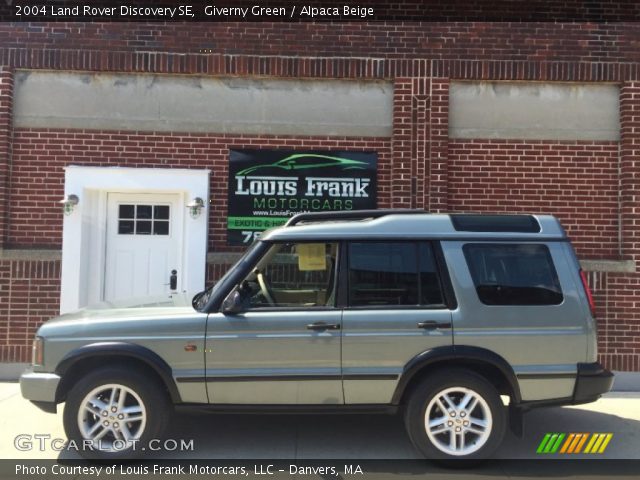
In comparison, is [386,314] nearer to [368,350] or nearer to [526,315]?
[368,350]

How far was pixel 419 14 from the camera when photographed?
759cm

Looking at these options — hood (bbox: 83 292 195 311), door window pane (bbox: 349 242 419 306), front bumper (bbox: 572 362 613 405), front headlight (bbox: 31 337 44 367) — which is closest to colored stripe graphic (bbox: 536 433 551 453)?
front bumper (bbox: 572 362 613 405)

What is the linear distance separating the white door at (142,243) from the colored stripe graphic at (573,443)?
464cm

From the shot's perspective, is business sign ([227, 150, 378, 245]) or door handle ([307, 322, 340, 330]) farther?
business sign ([227, 150, 378, 245])

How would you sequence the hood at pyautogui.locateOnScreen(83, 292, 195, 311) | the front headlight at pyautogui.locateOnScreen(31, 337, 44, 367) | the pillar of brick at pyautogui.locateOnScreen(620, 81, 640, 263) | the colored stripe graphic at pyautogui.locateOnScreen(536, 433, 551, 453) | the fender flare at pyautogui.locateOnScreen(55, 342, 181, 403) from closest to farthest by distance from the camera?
the fender flare at pyautogui.locateOnScreen(55, 342, 181, 403) < the front headlight at pyautogui.locateOnScreen(31, 337, 44, 367) < the hood at pyautogui.locateOnScreen(83, 292, 195, 311) < the colored stripe graphic at pyautogui.locateOnScreen(536, 433, 551, 453) < the pillar of brick at pyautogui.locateOnScreen(620, 81, 640, 263)

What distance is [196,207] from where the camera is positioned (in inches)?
288

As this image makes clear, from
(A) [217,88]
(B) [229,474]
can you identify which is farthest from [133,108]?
(B) [229,474]

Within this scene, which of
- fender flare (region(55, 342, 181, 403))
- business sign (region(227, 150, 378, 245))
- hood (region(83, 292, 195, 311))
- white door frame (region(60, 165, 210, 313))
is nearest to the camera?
fender flare (region(55, 342, 181, 403))

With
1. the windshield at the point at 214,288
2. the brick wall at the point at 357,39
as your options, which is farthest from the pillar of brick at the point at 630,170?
the windshield at the point at 214,288

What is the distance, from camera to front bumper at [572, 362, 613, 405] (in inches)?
168

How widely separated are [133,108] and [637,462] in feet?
21.9

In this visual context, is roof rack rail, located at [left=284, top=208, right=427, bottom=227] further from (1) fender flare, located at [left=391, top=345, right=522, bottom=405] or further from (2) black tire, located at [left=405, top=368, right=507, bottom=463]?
(2) black tire, located at [left=405, top=368, right=507, bottom=463]

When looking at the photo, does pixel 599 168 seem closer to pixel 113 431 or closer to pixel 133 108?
pixel 133 108

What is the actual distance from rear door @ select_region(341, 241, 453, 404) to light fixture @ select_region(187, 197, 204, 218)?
340 cm
